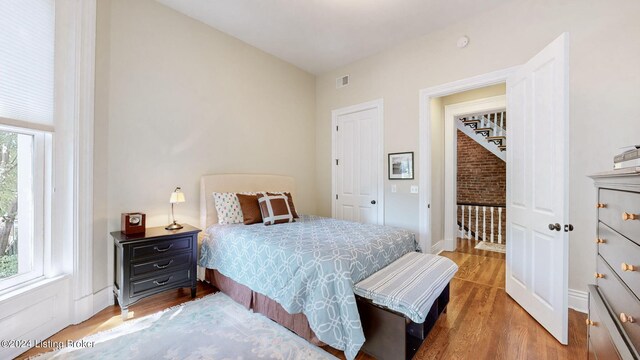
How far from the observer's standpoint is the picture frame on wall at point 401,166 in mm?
3488

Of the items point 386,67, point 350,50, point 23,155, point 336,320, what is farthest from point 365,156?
point 23,155

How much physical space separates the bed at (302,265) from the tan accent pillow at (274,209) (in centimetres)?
14

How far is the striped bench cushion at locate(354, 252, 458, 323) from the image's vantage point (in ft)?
5.25

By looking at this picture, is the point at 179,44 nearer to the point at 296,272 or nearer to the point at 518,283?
the point at 296,272

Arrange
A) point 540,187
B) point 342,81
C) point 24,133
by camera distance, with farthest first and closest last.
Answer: point 342,81 < point 540,187 < point 24,133

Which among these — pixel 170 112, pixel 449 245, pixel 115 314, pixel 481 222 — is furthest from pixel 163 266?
pixel 481 222

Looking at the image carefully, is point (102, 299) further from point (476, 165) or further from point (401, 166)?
point (476, 165)

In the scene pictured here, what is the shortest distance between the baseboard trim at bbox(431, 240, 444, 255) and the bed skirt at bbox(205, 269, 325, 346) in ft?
8.98

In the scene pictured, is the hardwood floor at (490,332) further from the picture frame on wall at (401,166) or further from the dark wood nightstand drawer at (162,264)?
the dark wood nightstand drawer at (162,264)

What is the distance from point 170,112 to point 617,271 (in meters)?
3.68

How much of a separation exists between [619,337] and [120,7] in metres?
4.18

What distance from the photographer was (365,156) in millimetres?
4023

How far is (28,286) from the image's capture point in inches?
73.3

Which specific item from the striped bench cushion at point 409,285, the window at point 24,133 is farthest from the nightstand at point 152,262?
the striped bench cushion at point 409,285
